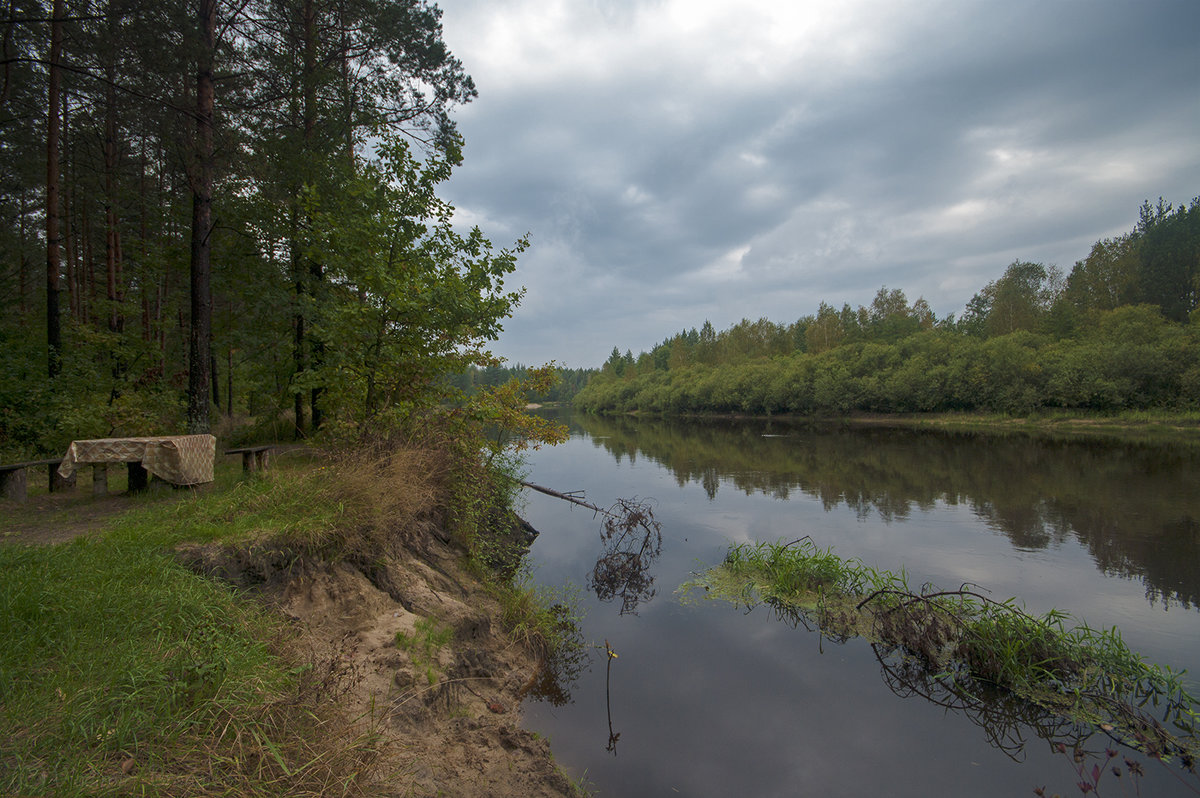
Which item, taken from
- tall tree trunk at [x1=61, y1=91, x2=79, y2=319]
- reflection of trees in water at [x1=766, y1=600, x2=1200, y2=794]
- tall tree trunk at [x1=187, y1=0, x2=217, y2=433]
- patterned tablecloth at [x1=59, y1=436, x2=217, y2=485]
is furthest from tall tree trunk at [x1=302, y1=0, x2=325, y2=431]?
reflection of trees in water at [x1=766, y1=600, x2=1200, y2=794]

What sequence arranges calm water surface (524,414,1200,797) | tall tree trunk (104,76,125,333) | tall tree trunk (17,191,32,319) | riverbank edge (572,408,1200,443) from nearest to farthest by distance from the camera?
calm water surface (524,414,1200,797), tall tree trunk (104,76,125,333), tall tree trunk (17,191,32,319), riverbank edge (572,408,1200,443)

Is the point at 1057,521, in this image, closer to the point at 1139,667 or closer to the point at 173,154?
the point at 1139,667

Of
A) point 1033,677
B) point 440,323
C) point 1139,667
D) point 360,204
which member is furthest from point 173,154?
point 1139,667

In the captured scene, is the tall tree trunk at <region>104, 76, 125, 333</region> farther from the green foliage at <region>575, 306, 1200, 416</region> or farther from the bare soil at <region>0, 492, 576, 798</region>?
the green foliage at <region>575, 306, 1200, 416</region>

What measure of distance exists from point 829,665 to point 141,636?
7.28 meters

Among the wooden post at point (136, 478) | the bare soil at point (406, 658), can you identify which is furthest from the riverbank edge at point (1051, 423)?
the wooden post at point (136, 478)

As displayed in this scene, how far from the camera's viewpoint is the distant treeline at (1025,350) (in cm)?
3734

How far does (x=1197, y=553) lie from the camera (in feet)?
34.1

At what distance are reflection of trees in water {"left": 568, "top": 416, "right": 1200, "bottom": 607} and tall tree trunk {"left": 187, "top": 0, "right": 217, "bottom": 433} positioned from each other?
14.1 metres

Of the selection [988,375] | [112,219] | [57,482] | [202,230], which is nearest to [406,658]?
[57,482]

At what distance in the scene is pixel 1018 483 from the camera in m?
18.7

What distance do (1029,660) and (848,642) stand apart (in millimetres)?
2114

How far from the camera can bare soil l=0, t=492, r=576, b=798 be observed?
4059 mm

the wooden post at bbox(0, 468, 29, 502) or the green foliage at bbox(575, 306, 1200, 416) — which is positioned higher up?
the green foliage at bbox(575, 306, 1200, 416)
